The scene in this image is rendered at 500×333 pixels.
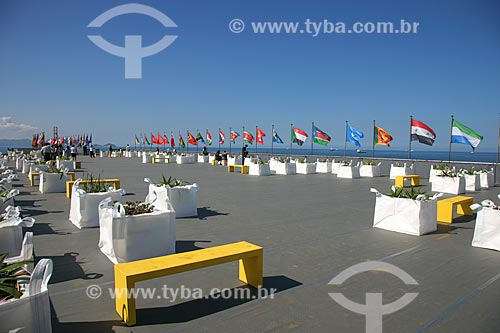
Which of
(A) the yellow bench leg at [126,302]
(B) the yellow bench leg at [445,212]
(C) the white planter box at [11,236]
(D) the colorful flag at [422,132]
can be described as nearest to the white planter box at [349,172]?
(D) the colorful flag at [422,132]

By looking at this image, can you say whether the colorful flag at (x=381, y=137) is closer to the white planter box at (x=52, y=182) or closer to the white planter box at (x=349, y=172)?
the white planter box at (x=349, y=172)

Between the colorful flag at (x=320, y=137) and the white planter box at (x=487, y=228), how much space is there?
62.4ft

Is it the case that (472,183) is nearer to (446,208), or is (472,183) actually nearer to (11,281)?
(446,208)

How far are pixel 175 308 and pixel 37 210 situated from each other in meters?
7.08

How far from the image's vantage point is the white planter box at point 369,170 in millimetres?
18953

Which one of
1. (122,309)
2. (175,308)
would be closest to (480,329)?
(175,308)

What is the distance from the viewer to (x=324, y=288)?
4.11 meters

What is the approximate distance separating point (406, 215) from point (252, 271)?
4.15m

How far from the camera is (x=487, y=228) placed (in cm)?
587

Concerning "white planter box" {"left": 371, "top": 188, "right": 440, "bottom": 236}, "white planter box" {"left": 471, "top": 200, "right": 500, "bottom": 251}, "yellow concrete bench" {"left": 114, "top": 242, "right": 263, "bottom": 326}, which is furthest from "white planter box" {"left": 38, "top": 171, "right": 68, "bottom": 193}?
"white planter box" {"left": 471, "top": 200, "right": 500, "bottom": 251}

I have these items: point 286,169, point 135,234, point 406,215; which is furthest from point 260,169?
point 135,234

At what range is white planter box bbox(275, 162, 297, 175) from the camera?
67.2 feet

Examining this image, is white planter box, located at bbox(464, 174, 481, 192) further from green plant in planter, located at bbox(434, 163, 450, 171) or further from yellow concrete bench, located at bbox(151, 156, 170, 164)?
yellow concrete bench, located at bbox(151, 156, 170, 164)

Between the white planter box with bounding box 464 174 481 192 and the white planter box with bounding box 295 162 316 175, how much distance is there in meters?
8.75
